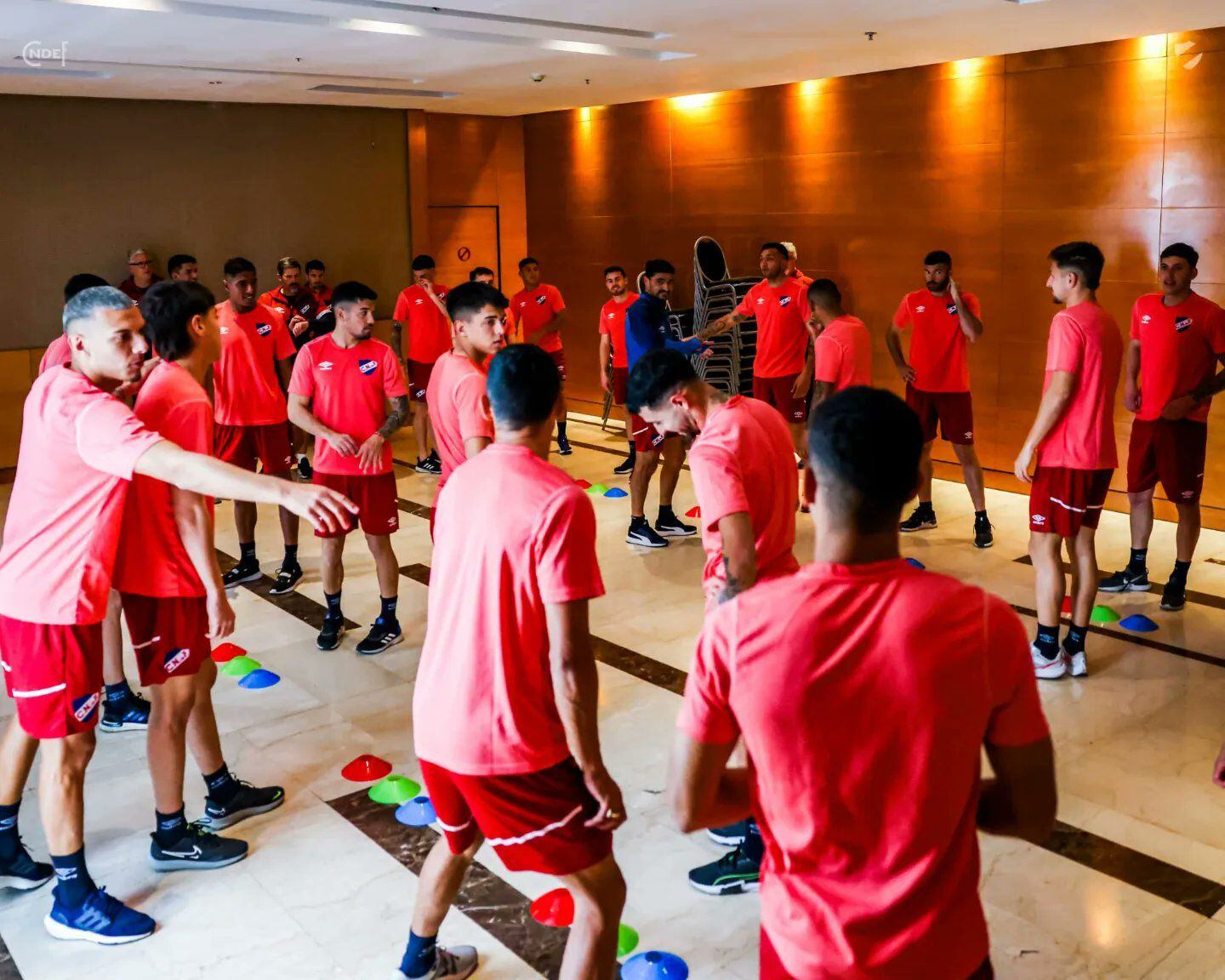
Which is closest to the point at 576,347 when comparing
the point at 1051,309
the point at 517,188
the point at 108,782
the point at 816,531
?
the point at 517,188

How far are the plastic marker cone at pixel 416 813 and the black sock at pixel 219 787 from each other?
0.60 meters

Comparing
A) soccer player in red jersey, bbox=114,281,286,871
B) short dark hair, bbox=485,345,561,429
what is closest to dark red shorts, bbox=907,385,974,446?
soccer player in red jersey, bbox=114,281,286,871

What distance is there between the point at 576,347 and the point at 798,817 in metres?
11.5

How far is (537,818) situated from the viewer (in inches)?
102

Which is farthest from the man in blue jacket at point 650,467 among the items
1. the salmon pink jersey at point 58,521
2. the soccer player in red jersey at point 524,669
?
the soccer player in red jersey at point 524,669

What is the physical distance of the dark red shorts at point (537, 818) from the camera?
258 centimetres

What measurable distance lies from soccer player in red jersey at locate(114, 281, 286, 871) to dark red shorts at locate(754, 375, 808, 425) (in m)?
5.66

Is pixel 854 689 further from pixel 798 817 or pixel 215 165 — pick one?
pixel 215 165

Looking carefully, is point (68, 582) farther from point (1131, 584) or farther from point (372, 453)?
point (1131, 584)

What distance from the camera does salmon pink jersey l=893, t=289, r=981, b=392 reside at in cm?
775

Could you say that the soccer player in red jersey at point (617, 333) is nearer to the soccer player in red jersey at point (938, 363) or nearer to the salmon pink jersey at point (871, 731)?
the soccer player in red jersey at point (938, 363)

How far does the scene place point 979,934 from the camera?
1717 mm

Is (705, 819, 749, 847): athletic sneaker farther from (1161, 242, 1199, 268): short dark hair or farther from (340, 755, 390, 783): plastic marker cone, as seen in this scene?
(1161, 242, 1199, 268): short dark hair

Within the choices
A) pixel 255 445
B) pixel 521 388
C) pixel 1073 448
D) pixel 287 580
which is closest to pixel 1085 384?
pixel 1073 448
